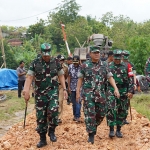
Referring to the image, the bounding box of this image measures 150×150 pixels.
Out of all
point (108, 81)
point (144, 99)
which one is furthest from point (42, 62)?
point (144, 99)

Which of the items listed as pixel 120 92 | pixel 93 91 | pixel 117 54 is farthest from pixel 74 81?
pixel 93 91

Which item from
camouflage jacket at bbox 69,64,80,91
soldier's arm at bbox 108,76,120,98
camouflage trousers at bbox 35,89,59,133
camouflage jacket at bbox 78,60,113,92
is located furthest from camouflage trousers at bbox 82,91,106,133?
camouflage jacket at bbox 69,64,80,91

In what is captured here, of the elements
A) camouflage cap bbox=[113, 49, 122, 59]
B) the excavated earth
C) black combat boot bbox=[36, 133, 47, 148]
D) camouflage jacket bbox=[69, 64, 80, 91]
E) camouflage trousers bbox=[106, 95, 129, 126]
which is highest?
camouflage cap bbox=[113, 49, 122, 59]

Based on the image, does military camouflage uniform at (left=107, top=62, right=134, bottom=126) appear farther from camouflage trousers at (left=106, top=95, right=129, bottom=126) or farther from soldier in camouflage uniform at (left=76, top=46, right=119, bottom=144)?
soldier in camouflage uniform at (left=76, top=46, right=119, bottom=144)

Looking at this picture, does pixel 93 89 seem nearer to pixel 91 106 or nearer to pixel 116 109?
pixel 91 106

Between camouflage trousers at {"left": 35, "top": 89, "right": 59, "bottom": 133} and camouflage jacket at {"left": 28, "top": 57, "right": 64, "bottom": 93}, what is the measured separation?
0.11 m

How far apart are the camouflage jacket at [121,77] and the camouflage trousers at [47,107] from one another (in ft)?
4.73

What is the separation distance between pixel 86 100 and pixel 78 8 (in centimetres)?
5056

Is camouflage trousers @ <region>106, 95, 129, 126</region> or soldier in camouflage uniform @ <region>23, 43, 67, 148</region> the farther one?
camouflage trousers @ <region>106, 95, 129, 126</region>

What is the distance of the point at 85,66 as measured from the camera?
19.0 ft

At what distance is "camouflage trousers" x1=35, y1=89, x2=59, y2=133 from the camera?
18.5 ft

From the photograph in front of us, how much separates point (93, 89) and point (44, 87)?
2.90 ft

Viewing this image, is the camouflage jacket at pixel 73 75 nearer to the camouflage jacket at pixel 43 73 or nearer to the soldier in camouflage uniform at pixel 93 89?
the soldier in camouflage uniform at pixel 93 89

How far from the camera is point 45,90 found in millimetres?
5680
